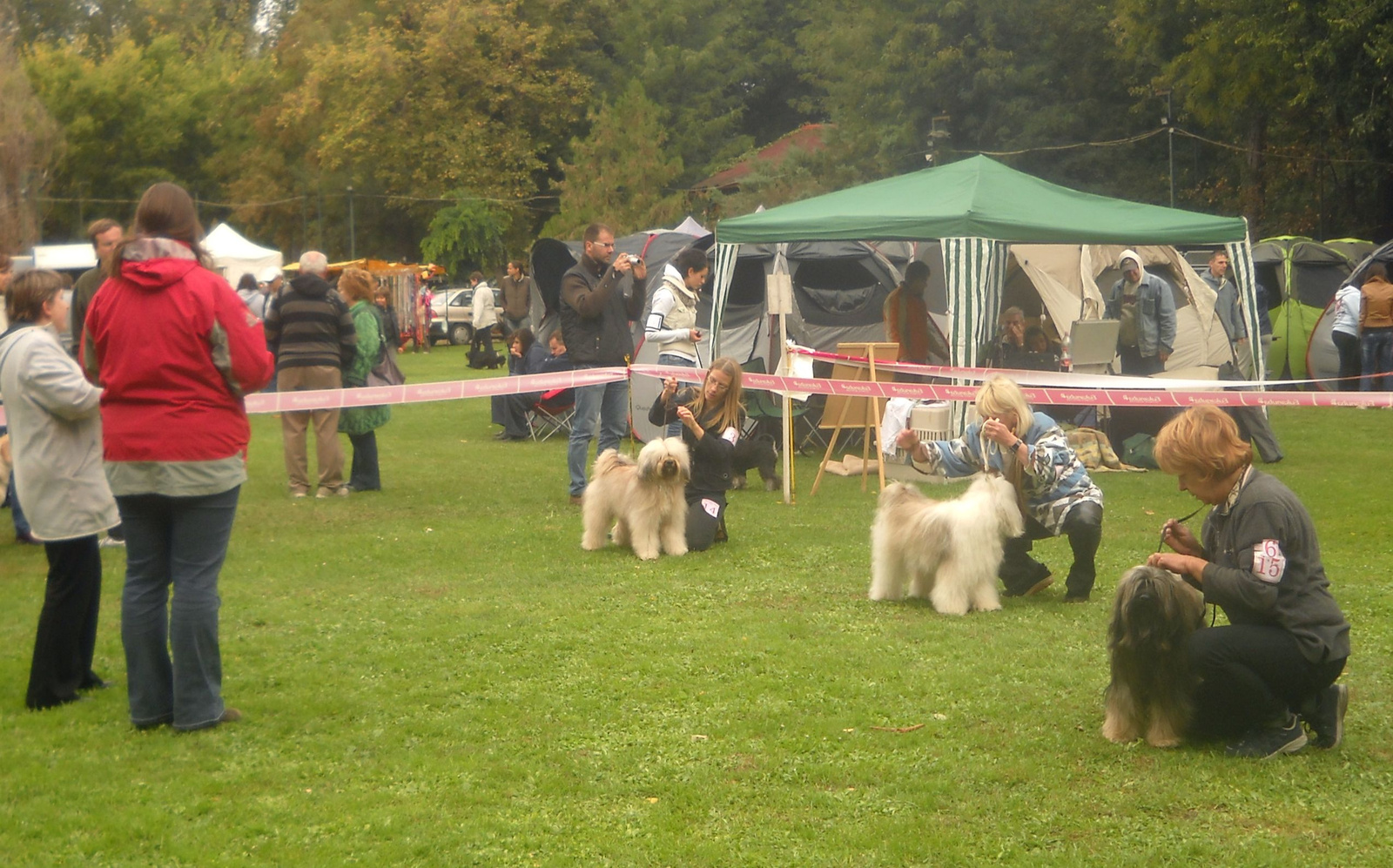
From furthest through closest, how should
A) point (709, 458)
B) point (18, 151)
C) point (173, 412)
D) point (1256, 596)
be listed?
point (18, 151), point (709, 458), point (173, 412), point (1256, 596)

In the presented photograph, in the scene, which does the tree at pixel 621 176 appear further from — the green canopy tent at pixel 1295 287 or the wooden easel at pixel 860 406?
the wooden easel at pixel 860 406

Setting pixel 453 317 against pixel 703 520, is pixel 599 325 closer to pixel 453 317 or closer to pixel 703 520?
pixel 703 520

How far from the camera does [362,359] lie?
9.91 meters

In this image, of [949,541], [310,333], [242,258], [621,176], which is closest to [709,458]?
[949,541]

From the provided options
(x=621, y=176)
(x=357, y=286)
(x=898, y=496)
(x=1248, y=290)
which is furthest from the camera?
(x=621, y=176)

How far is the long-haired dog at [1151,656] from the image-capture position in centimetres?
396

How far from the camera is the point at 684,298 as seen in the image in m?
9.36

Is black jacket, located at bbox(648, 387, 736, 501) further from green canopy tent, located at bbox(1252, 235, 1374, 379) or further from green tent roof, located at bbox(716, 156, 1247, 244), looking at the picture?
green canopy tent, located at bbox(1252, 235, 1374, 379)

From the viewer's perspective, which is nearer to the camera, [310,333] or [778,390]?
[310,333]

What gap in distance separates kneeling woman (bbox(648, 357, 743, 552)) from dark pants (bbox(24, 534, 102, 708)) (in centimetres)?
359

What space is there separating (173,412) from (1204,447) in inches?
127

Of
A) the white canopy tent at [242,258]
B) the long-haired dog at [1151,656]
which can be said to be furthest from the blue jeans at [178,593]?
the white canopy tent at [242,258]

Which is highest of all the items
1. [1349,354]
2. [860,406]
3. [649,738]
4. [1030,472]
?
[1349,354]

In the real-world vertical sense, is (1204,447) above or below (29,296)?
below
